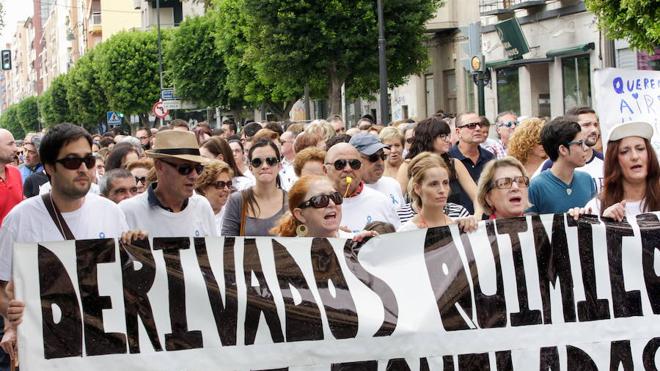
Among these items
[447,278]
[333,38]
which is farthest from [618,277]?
[333,38]

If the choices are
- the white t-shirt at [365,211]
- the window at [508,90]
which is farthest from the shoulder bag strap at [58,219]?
the window at [508,90]

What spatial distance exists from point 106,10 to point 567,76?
244 feet

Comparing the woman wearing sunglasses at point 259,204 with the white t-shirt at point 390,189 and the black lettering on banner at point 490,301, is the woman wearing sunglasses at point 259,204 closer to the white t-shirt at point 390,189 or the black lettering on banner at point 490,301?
the white t-shirt at point 390,189

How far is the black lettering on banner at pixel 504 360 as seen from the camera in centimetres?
528

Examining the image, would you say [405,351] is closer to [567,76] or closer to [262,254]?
[262,254]

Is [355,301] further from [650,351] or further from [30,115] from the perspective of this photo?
[30,115]

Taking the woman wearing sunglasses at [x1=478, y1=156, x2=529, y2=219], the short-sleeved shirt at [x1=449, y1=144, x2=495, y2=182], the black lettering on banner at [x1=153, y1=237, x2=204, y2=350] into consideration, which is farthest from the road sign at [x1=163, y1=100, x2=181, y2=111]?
the black lettering on banner at [x1=153, y1=237, x2=204, y2=350]

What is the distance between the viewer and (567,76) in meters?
30.3

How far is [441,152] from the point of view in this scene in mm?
9398

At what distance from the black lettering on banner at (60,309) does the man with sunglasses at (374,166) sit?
11.6ft

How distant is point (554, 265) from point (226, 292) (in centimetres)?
137

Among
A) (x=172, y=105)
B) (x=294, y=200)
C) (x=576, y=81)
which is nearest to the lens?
(x=294, y=200)

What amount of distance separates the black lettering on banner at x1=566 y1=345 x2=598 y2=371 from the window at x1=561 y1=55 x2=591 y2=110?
23992mm

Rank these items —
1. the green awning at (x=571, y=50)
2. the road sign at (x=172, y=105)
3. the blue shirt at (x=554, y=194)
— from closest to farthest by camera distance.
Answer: the blue shirt at (x=554, y=194) < the green awning at (x=571, y=50) < the road sign at (x=172, y=105)
